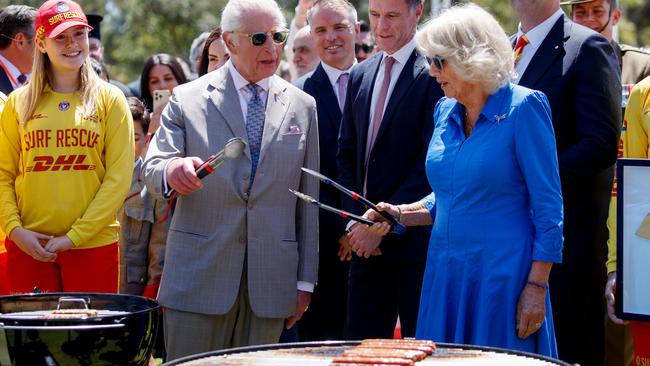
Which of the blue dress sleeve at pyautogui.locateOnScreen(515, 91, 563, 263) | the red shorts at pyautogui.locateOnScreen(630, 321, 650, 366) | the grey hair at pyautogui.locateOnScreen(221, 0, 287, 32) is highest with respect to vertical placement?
the grey hair at pyautogui.locateOnScreen(221, 0, 287, 32)

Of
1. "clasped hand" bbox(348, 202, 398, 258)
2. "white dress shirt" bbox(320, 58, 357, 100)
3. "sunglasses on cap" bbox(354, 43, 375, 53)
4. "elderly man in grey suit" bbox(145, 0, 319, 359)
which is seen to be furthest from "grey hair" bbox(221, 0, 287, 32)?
"sunglasses on cap" bbox(354, 43, 375, 53)

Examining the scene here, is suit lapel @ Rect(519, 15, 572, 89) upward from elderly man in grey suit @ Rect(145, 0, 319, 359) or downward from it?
upward

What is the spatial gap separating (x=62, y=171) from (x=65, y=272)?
0.56 meters

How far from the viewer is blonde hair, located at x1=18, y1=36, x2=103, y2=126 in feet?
20.9

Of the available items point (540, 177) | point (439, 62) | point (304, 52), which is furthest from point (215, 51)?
point (540, 177)

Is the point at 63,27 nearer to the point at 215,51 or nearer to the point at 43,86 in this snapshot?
the point at 43,86

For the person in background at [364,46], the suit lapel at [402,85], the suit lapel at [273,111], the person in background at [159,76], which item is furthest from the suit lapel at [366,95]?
the person in background at [364,46]

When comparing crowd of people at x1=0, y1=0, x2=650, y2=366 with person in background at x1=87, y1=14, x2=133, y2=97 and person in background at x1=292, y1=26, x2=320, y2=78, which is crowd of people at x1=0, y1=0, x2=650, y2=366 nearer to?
person in background at x1=292, y1=26, x2=320, y2=78

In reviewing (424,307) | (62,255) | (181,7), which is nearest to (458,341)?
(424,307)

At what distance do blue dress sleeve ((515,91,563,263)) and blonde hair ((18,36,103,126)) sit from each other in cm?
270

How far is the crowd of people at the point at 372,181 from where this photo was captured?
484cm

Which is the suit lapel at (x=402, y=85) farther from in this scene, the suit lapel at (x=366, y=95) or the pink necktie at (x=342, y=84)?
the pink necktie at (x=342, y=84)

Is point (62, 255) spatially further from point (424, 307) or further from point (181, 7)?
point (181, 7)

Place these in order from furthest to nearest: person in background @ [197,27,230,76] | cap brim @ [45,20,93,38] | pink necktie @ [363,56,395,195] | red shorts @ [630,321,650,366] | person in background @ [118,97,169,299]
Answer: person in background @ [197,27,230,76], person in background @ [118,97,169,299], cap brim @ [45,20,93,38], pink necktie @ [363,56,395,195], red shorts @ [630,321,650,366]
